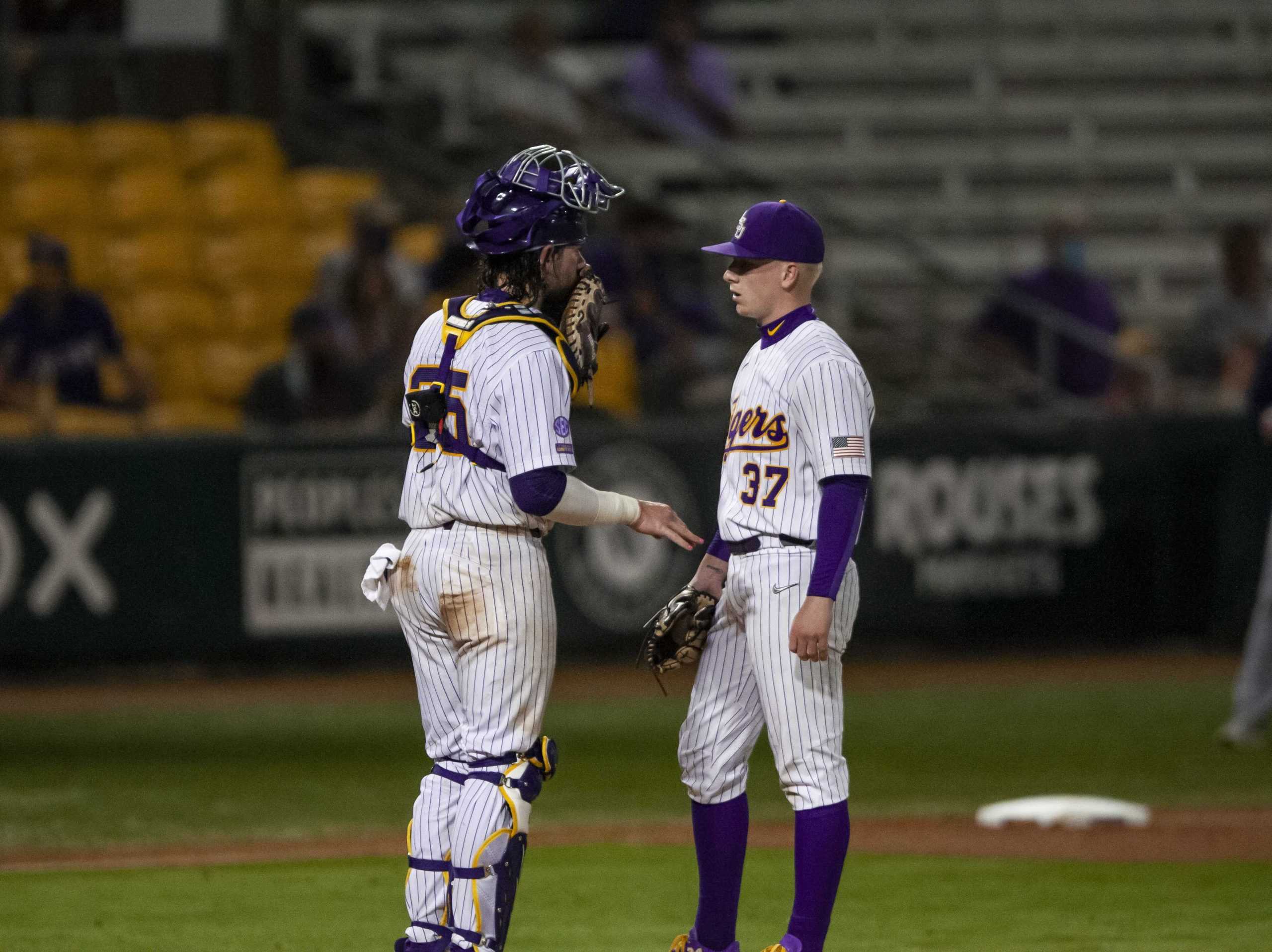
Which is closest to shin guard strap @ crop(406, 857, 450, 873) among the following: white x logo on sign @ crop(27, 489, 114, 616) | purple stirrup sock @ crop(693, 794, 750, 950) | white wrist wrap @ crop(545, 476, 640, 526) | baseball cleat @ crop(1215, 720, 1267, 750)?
purple stirrup sock @ crop(693, 794, 750, 950)

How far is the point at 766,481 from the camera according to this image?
16.4 ft

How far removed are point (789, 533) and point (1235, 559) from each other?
330 inches

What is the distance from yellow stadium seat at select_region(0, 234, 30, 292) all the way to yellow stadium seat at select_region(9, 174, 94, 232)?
32 cm

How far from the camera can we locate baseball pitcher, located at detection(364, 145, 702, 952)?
4551 millimetres

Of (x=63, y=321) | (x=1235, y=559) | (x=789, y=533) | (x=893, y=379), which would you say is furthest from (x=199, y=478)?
(x=789, y=533)

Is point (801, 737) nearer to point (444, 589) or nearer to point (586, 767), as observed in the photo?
point (444, 589)

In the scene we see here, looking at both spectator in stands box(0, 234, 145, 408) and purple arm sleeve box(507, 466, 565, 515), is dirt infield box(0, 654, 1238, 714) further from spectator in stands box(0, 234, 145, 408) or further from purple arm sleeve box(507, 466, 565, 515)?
purple arm sleeve box(507, 466, 565, 515)

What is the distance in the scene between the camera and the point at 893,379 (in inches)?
563

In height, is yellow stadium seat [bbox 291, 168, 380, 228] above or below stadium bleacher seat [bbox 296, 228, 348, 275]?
above

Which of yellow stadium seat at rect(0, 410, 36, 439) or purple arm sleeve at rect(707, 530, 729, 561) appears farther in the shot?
yellow stadium seat at rect(0, 410, 36, 439)

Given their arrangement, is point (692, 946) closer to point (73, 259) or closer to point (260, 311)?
point (260, 311)

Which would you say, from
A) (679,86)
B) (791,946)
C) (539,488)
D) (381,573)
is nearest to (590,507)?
(539,488)

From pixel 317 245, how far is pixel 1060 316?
17.6 feet

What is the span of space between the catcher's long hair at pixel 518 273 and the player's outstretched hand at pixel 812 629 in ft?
3.24
